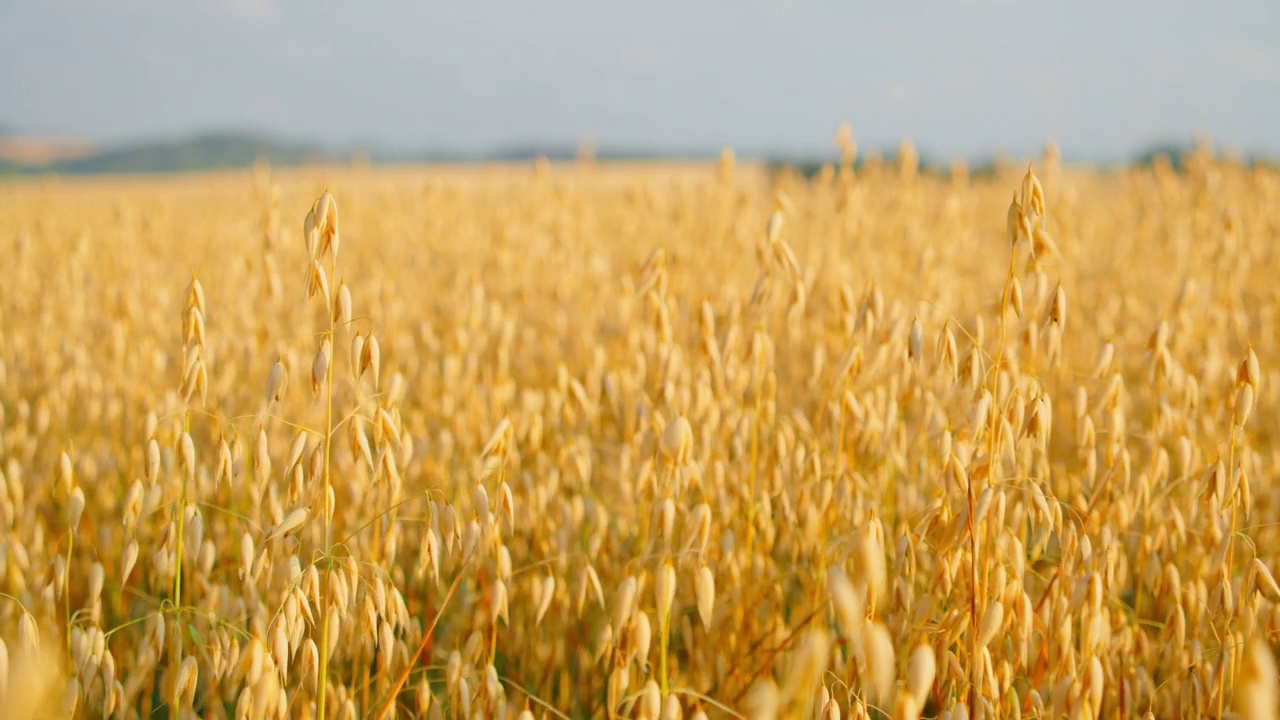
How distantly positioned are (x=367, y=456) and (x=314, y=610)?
0.30 m

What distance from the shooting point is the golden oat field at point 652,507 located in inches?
51.6

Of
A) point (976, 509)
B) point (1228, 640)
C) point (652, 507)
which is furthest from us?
point (652, 507)

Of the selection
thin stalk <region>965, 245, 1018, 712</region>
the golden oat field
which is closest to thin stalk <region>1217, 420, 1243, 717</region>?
the golden oat field

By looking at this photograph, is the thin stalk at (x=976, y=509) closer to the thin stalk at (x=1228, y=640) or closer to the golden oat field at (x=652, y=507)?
the golden oat field at (x=652, y=507)

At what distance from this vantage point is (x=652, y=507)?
169 centimetres

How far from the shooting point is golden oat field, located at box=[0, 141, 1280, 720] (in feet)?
4.30

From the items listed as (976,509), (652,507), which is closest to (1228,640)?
(976,509)

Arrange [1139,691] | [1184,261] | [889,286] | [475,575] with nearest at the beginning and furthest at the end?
[1139,691]
[475,575]
[1184,261]
[889,286]

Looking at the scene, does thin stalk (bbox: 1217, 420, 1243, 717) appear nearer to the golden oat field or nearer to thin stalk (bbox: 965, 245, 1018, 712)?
the golden oat field

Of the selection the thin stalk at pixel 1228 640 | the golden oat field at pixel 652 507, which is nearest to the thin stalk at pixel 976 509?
the golden oat field at pixel 652 507

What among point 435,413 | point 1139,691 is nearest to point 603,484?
point 435,413

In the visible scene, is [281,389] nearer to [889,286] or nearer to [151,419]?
[151,419]

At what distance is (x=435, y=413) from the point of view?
9.34 feet

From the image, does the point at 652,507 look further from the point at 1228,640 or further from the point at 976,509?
the point at 1228,640
